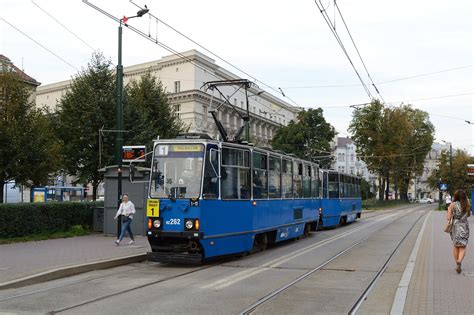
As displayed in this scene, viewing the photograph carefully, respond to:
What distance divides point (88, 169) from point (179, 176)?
49.5 ft

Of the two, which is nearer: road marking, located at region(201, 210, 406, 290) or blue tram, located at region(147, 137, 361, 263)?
road marking, located at region(201, 210, 406, 290)

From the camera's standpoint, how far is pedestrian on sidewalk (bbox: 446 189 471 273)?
436 inches

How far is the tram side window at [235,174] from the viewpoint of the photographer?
1273 cm

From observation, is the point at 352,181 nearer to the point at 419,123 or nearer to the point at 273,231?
Result: the point at 273,231

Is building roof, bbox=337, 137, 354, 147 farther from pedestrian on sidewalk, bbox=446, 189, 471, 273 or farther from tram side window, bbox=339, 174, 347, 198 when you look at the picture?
pedestrian on sidewalk, bbox=446, 189, 471, 273

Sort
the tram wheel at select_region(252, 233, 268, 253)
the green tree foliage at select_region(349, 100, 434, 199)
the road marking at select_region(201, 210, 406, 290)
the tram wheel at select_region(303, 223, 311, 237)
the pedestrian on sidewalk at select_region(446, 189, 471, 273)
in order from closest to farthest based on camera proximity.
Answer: the road marking at select_region(201, 210, 406, 290)
the pedestrian on sidewalk at select_region(446, 189, 471, 273)
the tram wheel at select_region(252, 233, 268, 253)
the tram wheel at select_region(303, 223, 311, 237)
the green tree foliage at select_region(349, 100, 434, 199)

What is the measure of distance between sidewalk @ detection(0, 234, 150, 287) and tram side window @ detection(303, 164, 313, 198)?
655 cm

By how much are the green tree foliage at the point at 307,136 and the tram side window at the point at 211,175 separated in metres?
53.1

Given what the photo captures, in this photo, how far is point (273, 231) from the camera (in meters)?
16.3

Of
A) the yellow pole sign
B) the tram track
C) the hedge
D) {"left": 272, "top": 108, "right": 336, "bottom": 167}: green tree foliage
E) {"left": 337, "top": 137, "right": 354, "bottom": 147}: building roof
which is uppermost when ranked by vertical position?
{"left": 337, "top": 137, "right": 354, "bottom": 147}: building roof

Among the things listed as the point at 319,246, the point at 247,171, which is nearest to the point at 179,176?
the point at 247,171

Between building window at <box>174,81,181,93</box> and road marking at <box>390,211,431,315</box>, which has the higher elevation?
building window at <box>174,81,181,93</box>

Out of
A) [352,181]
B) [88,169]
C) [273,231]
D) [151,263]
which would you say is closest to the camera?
[151,263]

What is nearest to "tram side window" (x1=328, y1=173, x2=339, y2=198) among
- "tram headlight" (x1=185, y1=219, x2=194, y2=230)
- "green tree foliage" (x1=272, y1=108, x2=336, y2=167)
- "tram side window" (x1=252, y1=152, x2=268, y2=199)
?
"tram side window" (x1=252, y1=152, x2=268, y2=199)
